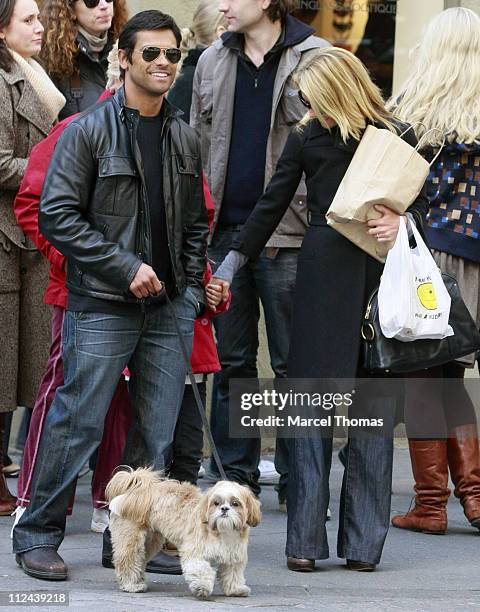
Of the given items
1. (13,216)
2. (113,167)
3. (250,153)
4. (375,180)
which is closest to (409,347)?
(375,180)

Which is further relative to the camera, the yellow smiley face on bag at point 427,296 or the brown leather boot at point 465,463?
the brown leather boot at point 465,463


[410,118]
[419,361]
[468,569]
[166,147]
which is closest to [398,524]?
[468,569]

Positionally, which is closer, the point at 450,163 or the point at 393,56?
the point at 450,163

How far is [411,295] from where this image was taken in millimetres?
5539

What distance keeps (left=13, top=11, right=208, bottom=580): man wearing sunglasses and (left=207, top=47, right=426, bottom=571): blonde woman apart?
0.38 meters

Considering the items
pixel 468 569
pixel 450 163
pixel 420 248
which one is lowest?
pixel 468 569

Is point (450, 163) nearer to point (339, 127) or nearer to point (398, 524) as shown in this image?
point (339, 127)

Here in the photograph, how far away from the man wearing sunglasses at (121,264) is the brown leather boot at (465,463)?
5.68 ft

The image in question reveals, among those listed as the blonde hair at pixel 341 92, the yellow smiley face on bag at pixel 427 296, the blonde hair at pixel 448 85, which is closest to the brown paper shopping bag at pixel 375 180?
the blonde hair at pixel 341 92

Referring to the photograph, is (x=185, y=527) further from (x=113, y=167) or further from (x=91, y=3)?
(x=91, y=3)

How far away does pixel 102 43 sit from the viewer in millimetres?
7176

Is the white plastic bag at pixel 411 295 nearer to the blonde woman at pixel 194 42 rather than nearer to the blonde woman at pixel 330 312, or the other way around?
the blonde woman at pixel 330 312

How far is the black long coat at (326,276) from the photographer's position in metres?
5.69

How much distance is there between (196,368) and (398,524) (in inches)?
54.8
